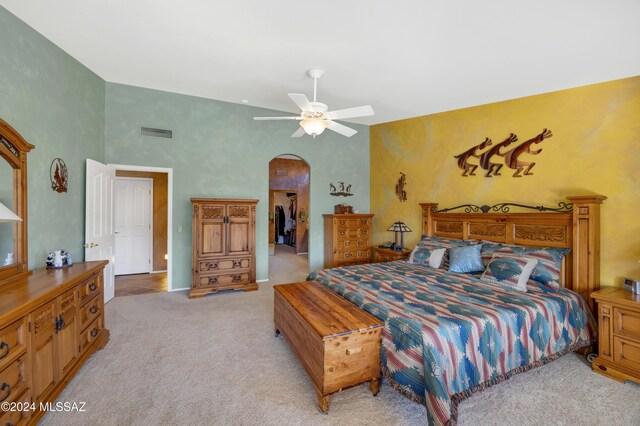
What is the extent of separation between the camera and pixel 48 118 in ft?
10.3

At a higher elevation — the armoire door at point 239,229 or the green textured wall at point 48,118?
the green textured wall at point 48,118

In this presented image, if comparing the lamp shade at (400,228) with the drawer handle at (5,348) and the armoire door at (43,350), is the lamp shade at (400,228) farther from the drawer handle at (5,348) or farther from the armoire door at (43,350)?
the drawer handle at (5,348)

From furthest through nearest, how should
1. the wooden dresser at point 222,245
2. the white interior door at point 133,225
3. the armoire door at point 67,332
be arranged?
the white interior door at point 133,225 < the wooden dresser at point 222,245 < the armoire door at point 67,332

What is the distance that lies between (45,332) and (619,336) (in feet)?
15.2

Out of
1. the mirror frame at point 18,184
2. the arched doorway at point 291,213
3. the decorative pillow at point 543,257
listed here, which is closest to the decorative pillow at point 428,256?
the decorative pillow at point 543,257

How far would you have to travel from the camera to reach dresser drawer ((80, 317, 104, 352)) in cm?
256

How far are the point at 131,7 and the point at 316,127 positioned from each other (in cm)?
198

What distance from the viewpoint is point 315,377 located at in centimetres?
213

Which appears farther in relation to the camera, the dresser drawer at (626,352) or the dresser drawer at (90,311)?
the dresser drawer at (90,311)

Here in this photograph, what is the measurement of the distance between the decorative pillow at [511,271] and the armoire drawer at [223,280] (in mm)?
3630

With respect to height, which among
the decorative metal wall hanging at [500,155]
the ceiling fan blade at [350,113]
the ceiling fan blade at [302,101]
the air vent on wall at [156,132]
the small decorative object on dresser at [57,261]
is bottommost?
the small decorative object on dresser at [57,261]

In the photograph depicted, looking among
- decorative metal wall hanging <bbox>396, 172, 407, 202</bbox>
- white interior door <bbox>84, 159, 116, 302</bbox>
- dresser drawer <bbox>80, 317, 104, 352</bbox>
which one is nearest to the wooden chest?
dresser drawer <bbox>80, 317, 104, 352</bbox>

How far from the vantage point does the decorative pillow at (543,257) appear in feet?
9.90

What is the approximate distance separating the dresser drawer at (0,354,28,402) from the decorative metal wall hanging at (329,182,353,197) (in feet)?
16.6
